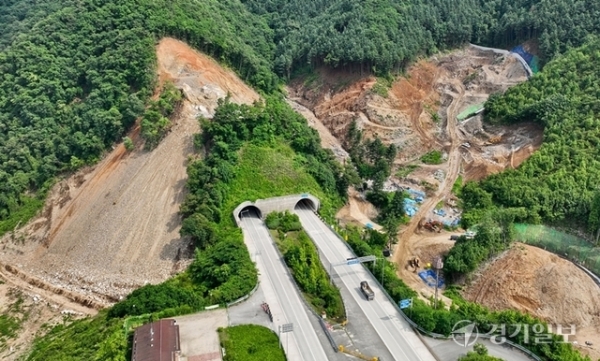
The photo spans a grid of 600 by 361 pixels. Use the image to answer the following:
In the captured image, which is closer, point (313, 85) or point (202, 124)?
point (202, 124)

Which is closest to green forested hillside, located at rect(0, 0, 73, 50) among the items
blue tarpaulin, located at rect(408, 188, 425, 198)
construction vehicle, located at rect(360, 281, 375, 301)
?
blue tarpaulin, located at rect(408, 188, 425, 198)

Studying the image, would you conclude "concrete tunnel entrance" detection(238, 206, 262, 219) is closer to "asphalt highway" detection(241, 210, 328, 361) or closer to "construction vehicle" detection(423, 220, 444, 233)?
"asphalt highway" detection(241, 210, 328, 361)

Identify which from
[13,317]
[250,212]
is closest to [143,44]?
[250,212]

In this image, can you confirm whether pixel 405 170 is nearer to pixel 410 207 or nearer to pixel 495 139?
pixel 410 207

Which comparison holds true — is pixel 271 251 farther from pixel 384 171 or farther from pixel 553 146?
pixel 553 146

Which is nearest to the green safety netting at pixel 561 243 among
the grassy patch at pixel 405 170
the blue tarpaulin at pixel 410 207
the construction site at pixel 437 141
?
the construction site at pixel 437 141

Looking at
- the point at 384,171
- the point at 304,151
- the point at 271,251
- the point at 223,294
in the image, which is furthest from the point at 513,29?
the point at 223,294
